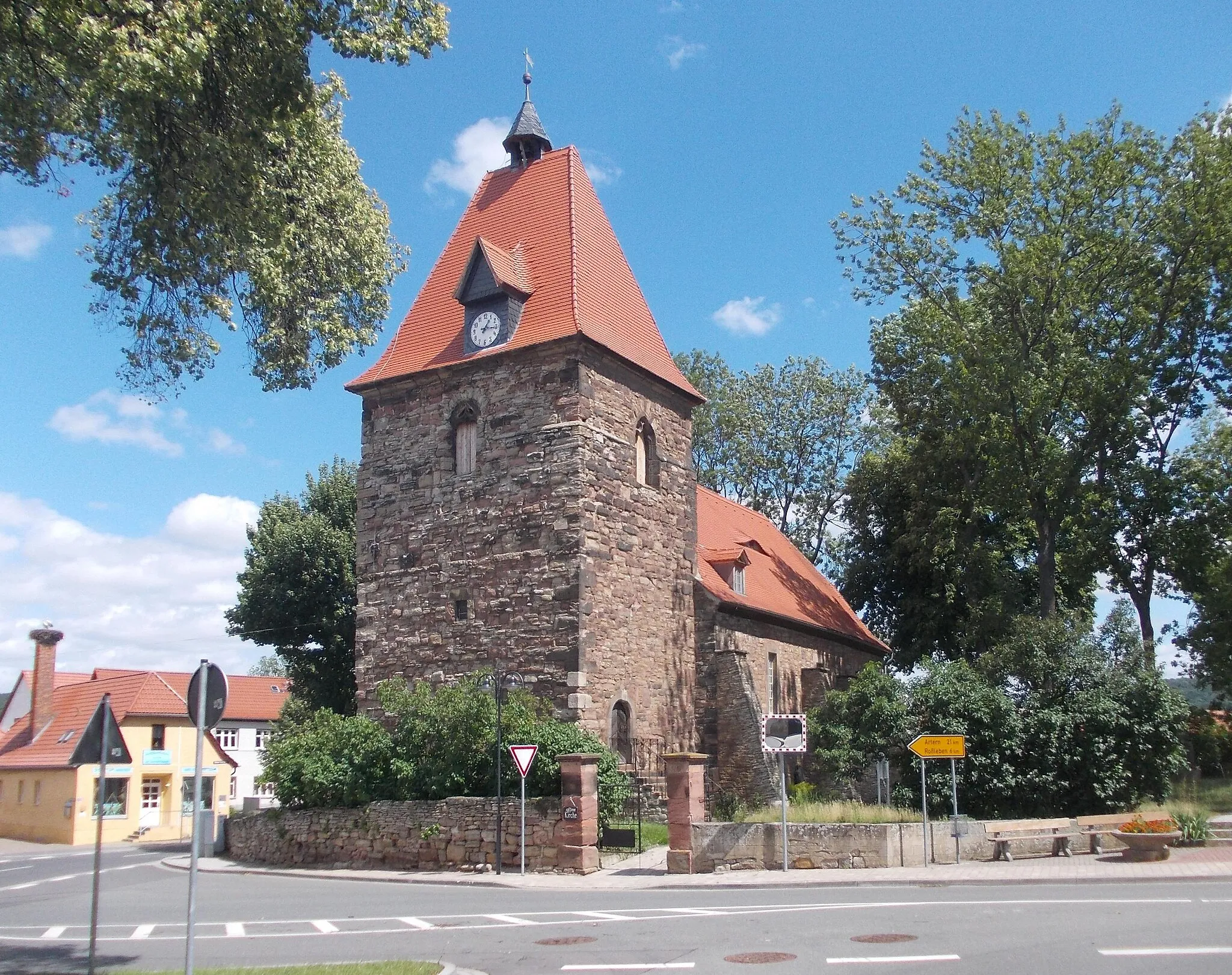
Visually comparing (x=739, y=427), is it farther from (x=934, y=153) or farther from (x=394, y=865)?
(x=394, y=865)

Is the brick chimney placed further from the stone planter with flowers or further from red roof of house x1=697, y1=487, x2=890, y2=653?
the stone planter with flowers

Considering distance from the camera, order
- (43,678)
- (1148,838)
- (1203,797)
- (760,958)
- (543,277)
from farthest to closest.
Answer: (43,678) < (1203,797) < (543,277) < (1148,838) < (760,958)

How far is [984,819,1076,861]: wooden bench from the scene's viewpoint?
60.7 feet

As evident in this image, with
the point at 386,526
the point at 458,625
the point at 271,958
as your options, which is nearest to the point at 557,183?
the point at 386,526

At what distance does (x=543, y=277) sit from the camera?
81.9 feet

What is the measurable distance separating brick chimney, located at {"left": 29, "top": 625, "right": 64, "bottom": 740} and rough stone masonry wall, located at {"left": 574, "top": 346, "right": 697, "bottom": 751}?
28.9 meters

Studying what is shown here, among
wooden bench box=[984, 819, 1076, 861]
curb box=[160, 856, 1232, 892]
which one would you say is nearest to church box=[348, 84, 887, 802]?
curb box=[160, 856, 1232, 892]

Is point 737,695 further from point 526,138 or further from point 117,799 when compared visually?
point 117,799

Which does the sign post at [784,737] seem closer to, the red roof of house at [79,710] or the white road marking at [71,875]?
the white road marking at [71,875]

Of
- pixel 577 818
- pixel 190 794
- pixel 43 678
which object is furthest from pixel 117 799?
pixel 577 818

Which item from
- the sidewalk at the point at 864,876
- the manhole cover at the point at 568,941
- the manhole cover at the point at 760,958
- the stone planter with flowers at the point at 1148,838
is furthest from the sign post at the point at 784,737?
the manhole cover at the point at 760,958

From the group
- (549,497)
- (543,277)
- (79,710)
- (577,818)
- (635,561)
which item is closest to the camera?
(577,818)

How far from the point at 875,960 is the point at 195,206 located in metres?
9.15

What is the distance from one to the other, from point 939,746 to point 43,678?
37.6m
